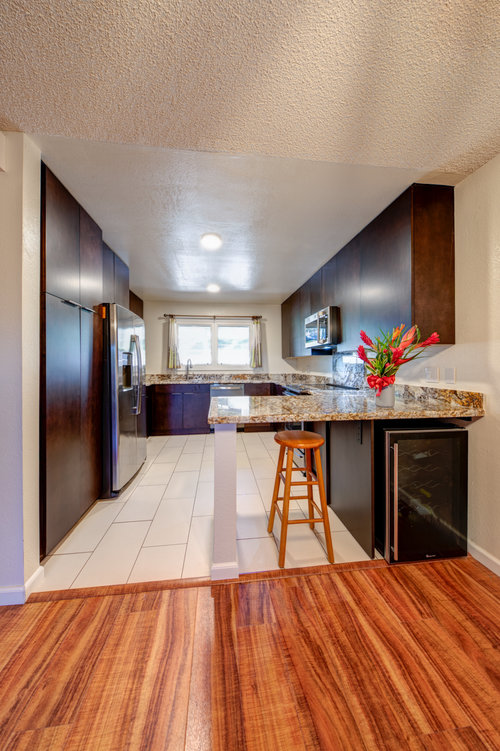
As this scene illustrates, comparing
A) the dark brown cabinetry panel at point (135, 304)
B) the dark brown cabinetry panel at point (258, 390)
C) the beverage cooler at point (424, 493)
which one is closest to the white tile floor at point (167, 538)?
the beverage cooler at point (424, 493)

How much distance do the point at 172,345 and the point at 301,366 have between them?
96.4 inches

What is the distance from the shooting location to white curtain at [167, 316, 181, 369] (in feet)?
17.4

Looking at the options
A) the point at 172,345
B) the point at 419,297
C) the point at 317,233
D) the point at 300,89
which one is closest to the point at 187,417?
the point at 172,345

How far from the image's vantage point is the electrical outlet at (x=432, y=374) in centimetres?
198

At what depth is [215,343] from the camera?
558cm

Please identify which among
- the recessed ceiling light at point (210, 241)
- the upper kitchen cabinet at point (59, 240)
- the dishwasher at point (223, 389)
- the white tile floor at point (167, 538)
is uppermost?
the recessed ceiling light at point (210, 241)

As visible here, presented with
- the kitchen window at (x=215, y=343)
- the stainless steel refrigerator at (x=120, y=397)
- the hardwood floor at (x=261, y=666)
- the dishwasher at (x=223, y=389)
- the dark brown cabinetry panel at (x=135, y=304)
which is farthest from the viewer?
the kitchen window at (x=215, y=343)

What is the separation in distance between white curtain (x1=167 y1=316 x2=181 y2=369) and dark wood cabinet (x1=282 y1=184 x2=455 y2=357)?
3593mm

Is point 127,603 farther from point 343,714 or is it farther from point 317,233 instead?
point 317,233

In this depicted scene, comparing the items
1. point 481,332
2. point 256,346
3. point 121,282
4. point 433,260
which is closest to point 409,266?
point 433,260

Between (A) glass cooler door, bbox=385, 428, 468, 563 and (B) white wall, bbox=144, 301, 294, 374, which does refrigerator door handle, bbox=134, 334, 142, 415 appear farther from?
(B) white wall, bbox=144, 301, 294, 374

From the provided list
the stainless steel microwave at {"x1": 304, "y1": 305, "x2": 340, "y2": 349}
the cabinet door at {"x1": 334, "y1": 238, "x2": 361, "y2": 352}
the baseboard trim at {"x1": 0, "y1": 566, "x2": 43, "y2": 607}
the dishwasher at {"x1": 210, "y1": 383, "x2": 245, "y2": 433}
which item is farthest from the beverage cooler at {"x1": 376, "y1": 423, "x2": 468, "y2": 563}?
the dishwasher at {"x1": 210, "y1": 383, "x2": 245, "y2": 433}

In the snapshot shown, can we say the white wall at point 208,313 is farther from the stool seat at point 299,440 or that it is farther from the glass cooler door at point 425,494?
the glass cooler door at point 425,494

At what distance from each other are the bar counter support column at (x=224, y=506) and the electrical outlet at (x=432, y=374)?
4.78 feet
